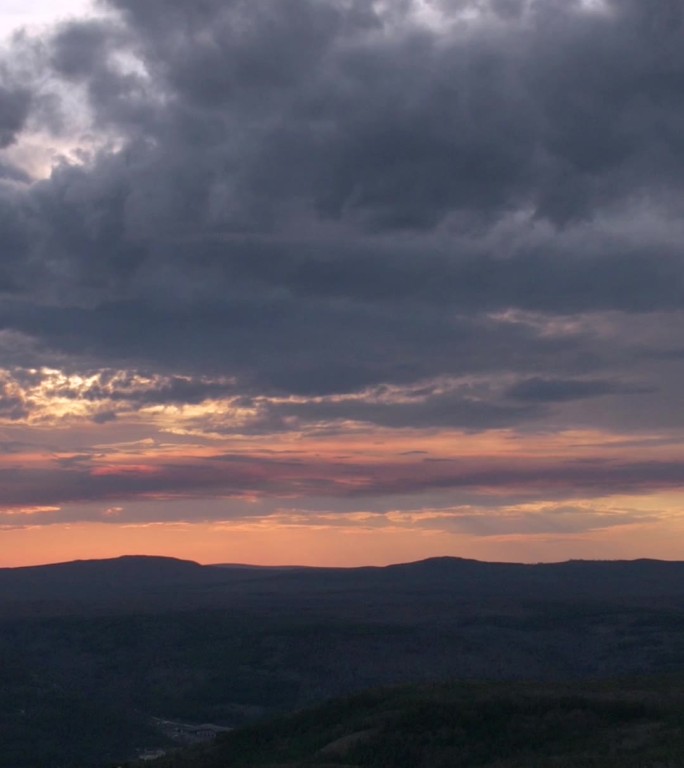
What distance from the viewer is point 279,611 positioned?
A: 5910 inches

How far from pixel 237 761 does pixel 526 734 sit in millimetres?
11962

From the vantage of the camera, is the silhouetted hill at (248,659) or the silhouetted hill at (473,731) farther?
the silhouetted hill at (248,659)

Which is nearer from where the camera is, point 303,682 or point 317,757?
point 317,757

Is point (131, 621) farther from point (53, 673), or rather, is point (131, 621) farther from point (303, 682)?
point (303, 682)

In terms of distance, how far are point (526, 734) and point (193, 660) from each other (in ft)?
241

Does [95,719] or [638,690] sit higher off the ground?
[638,690]

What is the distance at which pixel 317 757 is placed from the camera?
40875 millimetres

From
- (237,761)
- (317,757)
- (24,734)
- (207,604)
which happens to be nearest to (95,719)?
(24,734)

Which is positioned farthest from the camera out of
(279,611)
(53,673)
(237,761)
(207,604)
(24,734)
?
(207,604)

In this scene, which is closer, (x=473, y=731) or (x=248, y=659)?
(x=473, y=731)

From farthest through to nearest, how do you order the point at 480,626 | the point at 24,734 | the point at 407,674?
the point at 480,626 < the point at 407,674 < the point at 24,734

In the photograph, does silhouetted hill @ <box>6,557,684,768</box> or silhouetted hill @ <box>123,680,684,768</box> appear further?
silhouetted hill @ <box>6,557,684,768</box>

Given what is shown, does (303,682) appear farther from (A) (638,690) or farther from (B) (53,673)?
(A) (638,690)

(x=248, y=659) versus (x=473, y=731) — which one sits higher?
(x=473, y=731)
